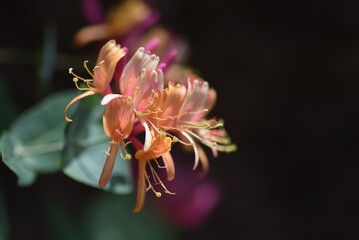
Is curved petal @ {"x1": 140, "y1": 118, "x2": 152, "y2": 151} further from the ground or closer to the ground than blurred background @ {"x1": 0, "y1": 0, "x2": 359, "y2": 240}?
further from the ground

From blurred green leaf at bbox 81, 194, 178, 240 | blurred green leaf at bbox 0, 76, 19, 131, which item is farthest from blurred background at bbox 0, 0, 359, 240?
blurred green leaf at bbox 0, 76, 19, 131

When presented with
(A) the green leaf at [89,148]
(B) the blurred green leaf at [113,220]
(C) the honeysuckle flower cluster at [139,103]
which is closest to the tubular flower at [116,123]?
(C) the honeysuckle flower cluster at [139,103]

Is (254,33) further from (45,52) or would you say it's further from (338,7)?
(45,52)

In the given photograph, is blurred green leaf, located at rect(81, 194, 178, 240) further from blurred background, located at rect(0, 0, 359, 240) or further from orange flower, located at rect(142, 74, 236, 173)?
orange flower, located at rect(142, 74, 236, 173)

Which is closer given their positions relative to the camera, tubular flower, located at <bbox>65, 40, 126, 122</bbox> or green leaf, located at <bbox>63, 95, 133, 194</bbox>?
tubular flower, located at <bbox>65, 40, 126, 122</bbox>

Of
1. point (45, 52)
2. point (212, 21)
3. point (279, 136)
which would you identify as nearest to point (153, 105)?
point (45, 52)

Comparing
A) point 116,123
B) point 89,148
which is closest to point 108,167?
point 116,123
